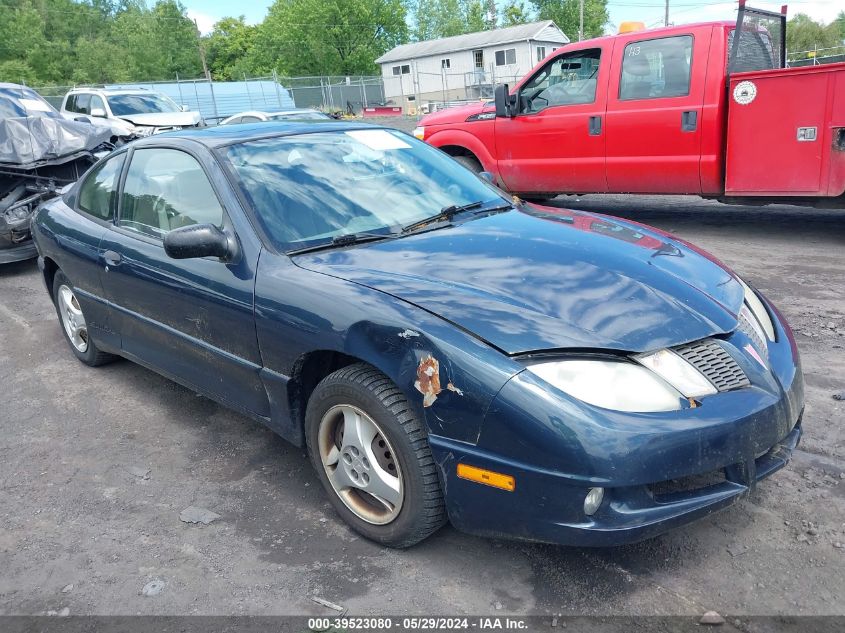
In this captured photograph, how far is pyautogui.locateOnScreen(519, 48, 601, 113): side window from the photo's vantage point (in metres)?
7.65

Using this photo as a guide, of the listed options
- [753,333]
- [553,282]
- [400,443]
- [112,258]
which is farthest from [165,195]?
[753,333]

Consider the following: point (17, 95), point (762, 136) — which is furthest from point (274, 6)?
point (762, 136)

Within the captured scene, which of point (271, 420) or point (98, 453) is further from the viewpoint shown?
point (98, 453)

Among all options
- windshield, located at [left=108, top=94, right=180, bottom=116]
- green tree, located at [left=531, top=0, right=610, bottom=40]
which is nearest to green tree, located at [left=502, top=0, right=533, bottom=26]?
green tree, located at [left=531, top=0, right=610, bottom=40]

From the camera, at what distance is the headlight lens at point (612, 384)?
2229 mm

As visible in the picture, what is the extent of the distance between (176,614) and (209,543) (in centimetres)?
43

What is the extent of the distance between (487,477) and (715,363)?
860mm

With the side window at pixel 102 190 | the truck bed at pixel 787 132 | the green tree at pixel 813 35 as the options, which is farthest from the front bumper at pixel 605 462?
the green tree at pixel 813 35

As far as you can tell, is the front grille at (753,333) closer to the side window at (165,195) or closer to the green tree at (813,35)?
the side window at (165,195)

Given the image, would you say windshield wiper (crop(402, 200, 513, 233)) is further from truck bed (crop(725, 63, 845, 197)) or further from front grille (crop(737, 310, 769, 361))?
truck bed (crop(725, 63, 845, 197))

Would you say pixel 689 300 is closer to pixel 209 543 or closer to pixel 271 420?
pixel 271 420

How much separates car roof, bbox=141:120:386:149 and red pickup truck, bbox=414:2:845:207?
406 centimetres

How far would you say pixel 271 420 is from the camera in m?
3.14

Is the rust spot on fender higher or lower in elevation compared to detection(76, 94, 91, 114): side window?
lower
